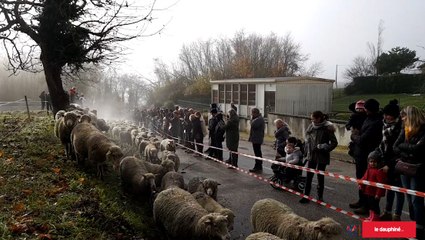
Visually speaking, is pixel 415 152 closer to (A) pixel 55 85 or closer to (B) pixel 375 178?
(B) pixel 375 178

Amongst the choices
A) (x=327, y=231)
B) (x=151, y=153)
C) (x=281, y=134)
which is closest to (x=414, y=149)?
(x=327, y=231)

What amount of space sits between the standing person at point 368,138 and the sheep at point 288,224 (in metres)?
2.65

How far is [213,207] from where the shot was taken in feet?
20.0

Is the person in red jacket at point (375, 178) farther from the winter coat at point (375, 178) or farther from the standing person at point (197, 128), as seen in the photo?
the standing person at point (197, 128)

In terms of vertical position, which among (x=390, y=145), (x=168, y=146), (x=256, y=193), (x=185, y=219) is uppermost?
(x=390, y=145)

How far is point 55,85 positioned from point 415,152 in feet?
40.7

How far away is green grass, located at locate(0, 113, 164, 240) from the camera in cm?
483

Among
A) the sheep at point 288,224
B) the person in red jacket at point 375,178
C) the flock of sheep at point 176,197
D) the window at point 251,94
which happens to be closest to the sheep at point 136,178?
the flock of sheep at point 176,197

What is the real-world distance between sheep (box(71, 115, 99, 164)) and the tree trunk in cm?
522

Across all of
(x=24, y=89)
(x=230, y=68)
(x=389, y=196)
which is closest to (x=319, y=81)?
→ (x=389, y=196)

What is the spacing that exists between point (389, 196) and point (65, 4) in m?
11.5

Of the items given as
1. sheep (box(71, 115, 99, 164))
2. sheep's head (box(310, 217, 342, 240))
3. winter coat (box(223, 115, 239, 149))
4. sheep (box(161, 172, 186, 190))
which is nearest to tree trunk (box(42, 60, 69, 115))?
sheep (box(71, 115, 99, 164))

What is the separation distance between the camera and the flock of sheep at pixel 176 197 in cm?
494

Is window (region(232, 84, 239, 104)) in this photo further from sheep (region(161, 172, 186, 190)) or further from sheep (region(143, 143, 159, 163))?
sheep (region(161, 172, 186, 190))
